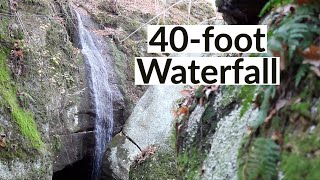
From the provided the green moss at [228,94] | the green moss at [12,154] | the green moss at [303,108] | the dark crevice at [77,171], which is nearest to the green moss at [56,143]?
the dark crevice at [77,171]

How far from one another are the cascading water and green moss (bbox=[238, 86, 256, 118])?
6.79 m

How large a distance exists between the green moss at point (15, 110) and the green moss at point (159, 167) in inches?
74.9

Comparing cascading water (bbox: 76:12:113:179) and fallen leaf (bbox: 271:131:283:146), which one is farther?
cascading water (bbox: 76:12:113:179)

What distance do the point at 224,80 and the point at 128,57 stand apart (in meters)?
8.28

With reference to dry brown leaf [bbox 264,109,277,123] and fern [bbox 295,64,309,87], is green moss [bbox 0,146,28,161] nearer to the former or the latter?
dry brown leaf [bbox 264,109,277,123]

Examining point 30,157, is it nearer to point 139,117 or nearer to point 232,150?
point 139,117

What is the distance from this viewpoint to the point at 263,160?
195cm

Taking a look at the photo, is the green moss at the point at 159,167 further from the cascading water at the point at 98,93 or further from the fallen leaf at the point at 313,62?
the fallen leaf at the point at 313,62

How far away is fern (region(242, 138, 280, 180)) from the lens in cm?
193

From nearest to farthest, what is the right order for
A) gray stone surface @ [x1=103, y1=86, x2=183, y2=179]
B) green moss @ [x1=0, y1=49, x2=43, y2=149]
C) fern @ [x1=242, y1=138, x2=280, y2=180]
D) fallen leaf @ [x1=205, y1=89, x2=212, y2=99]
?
fern @ [x1=242, y1=138, x2=280, y2=180] → fallen leaf @ [x1=205, y1=89, x2=212, y2=99] → green moss @ [x1=0, y1=49, x2=43, y2=149] → gray stone surface @ [x1=103, y1=86, x2=183, y2=179]

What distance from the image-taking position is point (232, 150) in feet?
8.51

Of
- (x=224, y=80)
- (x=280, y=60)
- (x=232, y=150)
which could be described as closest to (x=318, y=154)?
(x=280, y=60)

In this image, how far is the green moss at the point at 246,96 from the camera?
8.69 feet

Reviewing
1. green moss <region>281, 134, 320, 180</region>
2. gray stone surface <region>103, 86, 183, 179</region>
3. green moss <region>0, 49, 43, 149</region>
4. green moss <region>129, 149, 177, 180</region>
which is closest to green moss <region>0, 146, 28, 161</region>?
green moss <region>0, 49, 43, 149</region>
